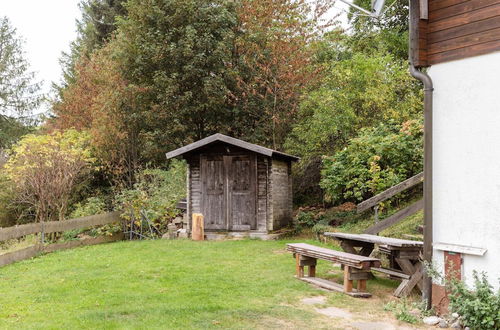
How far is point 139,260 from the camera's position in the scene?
9742mm

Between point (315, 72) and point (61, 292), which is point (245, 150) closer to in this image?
point (315, 72)

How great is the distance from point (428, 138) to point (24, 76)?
27.0 m

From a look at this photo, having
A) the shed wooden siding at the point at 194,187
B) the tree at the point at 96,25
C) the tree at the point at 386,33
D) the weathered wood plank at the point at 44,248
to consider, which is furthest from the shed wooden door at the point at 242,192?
the tree at the point at 96,25

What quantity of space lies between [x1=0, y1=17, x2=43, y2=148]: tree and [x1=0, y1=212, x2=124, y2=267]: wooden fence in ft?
54.1

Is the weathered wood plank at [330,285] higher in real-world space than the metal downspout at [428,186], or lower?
lower

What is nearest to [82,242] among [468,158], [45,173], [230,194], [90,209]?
[45,173]

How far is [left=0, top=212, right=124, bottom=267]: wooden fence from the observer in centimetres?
977

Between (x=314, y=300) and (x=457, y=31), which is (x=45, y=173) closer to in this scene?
(x=314, y=300)

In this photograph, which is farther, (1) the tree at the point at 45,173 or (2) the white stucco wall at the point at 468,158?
(1) the tree at the point at 45,173

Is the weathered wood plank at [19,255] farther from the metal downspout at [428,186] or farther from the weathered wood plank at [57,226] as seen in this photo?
the metal downspout at [428,186]

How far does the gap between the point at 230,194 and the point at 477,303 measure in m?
9.25

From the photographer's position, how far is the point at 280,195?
14.2 metres

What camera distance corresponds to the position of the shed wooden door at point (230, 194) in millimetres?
13492

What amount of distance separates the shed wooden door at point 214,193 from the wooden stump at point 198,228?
0.44 m
